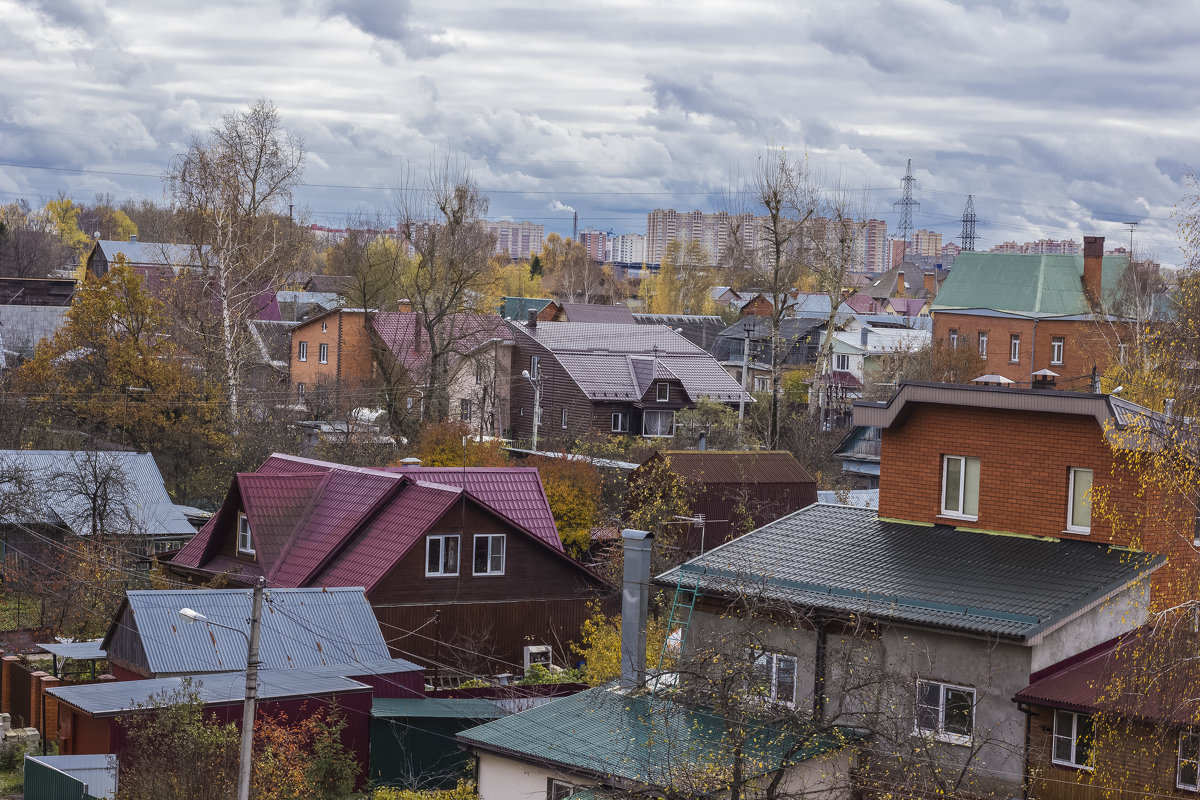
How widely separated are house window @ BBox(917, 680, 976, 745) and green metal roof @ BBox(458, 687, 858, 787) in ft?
4.30

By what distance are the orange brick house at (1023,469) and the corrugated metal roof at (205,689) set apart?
11.0 m

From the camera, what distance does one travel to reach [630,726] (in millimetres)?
19391

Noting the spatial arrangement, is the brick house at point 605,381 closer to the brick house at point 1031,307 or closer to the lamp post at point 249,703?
the brick house at point 1031,307

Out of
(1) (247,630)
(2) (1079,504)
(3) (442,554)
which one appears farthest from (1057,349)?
(1) (247,630)

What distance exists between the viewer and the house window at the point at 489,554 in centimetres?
3319

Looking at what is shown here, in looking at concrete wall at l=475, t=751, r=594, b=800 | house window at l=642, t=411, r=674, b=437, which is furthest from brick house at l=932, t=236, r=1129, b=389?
concrete wall at l=475, t=751, r=594, b=800

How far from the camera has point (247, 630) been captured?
1081 inches

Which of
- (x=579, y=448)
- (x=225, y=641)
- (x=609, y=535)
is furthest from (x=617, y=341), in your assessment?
(x=225, y=641)

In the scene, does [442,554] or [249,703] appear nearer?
[249,703]

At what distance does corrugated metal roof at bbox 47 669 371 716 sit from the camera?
74.0 ft

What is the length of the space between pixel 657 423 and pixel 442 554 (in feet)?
111

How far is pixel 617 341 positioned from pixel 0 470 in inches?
1476

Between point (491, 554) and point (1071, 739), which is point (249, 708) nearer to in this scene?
point (1071, 739)

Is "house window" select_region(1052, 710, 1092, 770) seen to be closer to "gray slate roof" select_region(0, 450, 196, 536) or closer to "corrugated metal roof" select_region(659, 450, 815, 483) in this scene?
"corrugated metal roof" select_region(659, 450, 815, 483)
